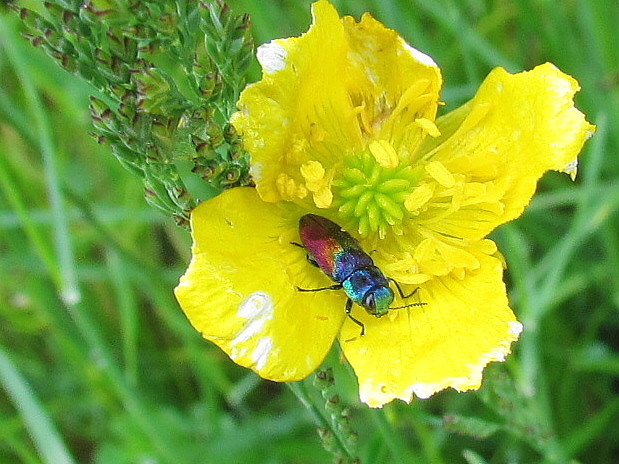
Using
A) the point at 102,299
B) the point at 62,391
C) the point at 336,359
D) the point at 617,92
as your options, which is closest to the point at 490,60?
the point at 617,92

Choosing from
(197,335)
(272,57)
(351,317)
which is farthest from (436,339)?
(197,335)

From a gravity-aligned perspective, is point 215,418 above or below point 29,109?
below

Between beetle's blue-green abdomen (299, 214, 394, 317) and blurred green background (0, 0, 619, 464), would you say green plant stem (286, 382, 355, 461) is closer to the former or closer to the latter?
beetle's blue-green abdomen (299, 214, 394, 317)

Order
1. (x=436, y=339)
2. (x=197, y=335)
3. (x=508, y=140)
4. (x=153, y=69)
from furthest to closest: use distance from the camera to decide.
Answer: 1. (x=197, y=335)
2. (x=508, y=140)
3. (x=436, y=339)
4. (x=153, y=69)

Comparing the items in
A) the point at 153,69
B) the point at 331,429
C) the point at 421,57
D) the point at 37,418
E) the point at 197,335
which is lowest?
the point at 197,335

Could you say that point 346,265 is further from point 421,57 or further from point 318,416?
point 421,57

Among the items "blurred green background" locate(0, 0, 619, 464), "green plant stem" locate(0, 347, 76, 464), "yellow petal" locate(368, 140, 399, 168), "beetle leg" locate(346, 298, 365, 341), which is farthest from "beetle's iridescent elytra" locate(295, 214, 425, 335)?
"green plant stem" locate(0, 347, 76, 464)

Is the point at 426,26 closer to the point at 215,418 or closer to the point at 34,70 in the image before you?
the point at 34,70
